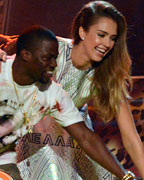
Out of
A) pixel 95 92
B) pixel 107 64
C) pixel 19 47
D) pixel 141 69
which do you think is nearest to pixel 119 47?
pixel 107 64

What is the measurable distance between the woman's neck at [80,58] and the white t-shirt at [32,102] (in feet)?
1.79

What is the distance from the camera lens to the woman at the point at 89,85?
3.02 meters

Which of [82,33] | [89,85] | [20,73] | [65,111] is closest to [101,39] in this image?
[82,33]

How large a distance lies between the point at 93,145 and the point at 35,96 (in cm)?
43

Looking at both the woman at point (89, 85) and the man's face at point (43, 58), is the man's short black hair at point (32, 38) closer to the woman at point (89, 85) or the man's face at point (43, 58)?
the man's face at point (43, 58)

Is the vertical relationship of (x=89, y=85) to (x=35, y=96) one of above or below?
below

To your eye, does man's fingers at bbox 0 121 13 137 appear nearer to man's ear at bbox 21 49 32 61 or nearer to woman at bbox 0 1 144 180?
man's ear at bbox 21 49 32 61

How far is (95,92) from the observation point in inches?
125

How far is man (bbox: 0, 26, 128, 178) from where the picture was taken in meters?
2.44

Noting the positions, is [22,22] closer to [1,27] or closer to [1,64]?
[1,27]

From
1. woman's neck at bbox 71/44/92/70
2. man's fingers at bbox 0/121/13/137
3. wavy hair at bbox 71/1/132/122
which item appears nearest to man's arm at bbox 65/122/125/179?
man's fingers at bbox 0/121/13/137

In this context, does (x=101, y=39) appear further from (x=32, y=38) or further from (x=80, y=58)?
(x=32, y=38)

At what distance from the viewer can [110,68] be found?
310 centimetres

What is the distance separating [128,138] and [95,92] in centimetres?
38
